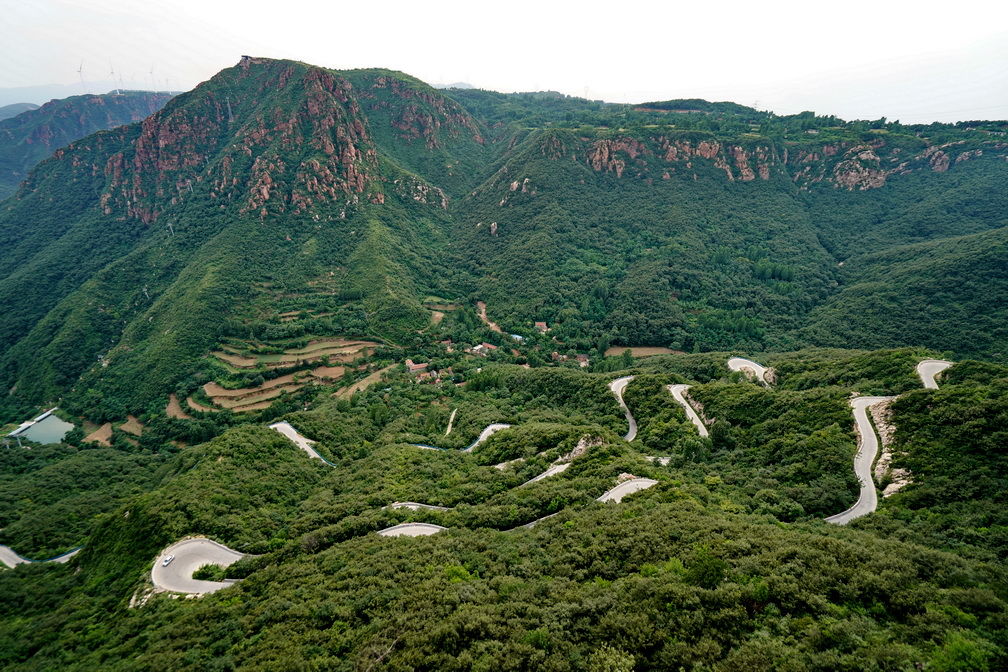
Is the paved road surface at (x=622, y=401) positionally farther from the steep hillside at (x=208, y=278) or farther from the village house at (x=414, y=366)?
the steep hillside at (x=208, y=278)

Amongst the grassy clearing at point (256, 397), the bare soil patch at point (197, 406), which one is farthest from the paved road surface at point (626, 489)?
the bare soil patch at point (197, 406)

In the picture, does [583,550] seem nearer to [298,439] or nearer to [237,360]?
[298,439]

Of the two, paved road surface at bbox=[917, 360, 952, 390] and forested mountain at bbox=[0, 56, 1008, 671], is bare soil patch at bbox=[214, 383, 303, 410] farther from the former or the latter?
paved road surface at bbox=[917, 360, 952, 390]

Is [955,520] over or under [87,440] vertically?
over

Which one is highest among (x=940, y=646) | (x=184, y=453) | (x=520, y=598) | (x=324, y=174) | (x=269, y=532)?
(x=324, y=174)

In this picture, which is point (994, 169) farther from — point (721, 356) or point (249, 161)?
point (249, 161)

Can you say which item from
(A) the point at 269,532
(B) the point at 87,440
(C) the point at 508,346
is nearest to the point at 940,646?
(A) the point at 269,532

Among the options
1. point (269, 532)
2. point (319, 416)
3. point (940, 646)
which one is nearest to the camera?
point (940, 646)
